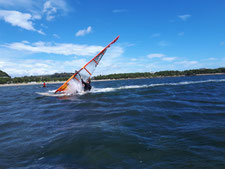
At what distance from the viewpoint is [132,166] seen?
3.35 meters

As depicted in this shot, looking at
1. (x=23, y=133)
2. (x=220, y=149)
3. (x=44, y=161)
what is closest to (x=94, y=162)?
(x=44, y=161)

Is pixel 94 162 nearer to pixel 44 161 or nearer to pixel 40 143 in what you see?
pixel 44 161

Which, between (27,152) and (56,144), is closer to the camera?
(27,152)


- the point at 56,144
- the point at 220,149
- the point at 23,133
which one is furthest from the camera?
the point at 23,133

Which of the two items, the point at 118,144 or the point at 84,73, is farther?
the point at 84,73

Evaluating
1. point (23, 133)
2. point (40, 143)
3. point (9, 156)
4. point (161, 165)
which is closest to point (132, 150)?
point (161, 165)

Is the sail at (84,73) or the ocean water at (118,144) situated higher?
the sail at (84,73)

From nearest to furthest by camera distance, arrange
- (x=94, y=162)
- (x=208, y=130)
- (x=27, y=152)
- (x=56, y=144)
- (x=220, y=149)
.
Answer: (x=94, y=162) → (x=220, y=149) → (x=27, y=152) → (x=56, y=144) → (x=208, y=130)

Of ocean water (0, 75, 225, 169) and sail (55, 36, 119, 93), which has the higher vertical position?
sail (55, 36, 119, 93)

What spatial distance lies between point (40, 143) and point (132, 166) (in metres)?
3.03

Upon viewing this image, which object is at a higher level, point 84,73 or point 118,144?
point 84,73

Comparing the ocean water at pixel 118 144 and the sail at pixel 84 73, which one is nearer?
the ocean water at pixel 118 144

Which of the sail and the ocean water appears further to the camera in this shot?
the sail

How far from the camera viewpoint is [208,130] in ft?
17.0
